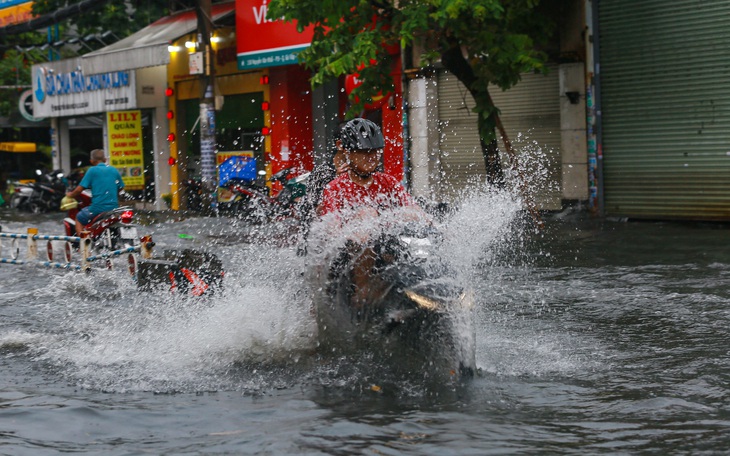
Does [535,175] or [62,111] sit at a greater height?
[62,111]

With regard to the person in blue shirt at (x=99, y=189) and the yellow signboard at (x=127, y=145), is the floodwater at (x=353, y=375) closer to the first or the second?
the person in blue shirt at (x=99, y=189)

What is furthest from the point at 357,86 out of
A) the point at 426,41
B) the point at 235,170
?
the point at 235,170

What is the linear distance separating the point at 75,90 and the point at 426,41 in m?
15.4

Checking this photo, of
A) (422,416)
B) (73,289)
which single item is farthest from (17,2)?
(422,416)

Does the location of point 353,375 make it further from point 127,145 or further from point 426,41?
point 127,145

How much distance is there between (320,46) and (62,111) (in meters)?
15.2

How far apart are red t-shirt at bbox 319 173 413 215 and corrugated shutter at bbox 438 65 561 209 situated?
10.8 meters

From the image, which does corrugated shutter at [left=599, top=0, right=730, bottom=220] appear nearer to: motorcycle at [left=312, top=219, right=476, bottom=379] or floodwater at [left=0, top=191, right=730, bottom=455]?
floodwater at [left=0, top=191, right=730, bottom=455]

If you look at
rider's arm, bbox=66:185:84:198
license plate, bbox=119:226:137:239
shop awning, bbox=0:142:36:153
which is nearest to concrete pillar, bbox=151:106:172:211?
shop awning, bbox=0:142:36:153

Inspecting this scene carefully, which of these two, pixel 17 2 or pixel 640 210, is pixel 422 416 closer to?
pixel 640 210

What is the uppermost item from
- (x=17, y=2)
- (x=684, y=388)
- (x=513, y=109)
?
(x=17, y=2)

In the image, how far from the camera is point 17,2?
27094 mm

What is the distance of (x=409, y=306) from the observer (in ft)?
17.9

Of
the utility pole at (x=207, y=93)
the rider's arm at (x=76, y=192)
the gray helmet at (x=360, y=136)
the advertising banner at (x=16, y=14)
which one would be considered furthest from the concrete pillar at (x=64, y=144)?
the gray helmet at (x=360, y=136)
